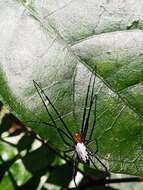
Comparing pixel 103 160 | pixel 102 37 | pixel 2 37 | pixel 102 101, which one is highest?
pixel 2 37

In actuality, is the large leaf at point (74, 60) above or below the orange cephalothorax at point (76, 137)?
above

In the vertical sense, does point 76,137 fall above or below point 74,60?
below

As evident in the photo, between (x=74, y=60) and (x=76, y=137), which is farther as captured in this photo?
(x=76, y=137)

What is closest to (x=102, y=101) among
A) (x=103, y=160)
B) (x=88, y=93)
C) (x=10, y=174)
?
(x=88, y=93)

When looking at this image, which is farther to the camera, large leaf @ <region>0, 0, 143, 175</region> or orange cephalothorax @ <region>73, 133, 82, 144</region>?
orange cephalothorax @ <region>73, 133, 82, 144</region>

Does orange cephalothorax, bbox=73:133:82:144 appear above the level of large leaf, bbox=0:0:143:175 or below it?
below

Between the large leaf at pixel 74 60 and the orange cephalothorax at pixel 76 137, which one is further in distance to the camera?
the orange cephalothorax at pixel 76 137

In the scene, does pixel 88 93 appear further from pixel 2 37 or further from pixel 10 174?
pixel 10 174

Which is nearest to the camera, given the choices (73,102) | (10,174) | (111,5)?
(111,5)
